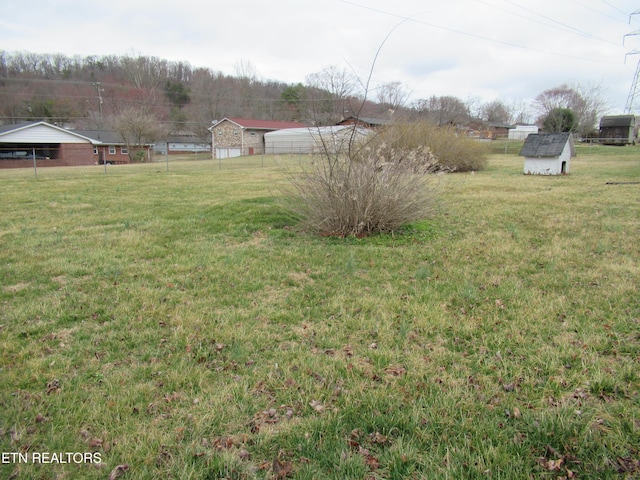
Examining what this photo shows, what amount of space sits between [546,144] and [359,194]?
13.1 meters

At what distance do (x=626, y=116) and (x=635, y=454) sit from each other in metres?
51.9

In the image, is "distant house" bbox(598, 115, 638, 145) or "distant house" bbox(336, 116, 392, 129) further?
"distant house" bbox(598, 115, 638, 145)

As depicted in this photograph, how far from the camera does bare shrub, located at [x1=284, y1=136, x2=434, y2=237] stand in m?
5.95

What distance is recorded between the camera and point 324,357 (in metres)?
2.79

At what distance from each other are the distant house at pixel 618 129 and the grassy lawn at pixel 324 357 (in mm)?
41659

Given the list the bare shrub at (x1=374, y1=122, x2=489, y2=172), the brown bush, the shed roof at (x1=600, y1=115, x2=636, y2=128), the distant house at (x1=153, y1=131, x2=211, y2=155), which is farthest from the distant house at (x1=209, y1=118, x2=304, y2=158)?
the brown bush

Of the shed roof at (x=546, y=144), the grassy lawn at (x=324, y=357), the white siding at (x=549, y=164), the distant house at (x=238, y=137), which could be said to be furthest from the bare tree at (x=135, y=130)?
the grassy lawn at (x=324, y=357)

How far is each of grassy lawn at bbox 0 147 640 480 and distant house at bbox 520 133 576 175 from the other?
35.5 ft

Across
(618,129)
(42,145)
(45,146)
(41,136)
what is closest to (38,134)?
(41,136)

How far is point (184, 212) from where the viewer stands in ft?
27.5

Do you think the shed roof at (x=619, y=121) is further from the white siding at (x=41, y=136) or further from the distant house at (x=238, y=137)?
the white siding at (x=41, y=136)

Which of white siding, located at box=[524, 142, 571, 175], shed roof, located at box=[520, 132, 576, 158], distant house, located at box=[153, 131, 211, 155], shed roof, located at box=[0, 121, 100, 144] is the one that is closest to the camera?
shed roof, located at box=[520, 132, 576, 158]

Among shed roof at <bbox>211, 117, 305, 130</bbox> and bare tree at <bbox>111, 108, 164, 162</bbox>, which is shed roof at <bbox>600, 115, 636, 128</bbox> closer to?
shed roof at <bbox>211, 117, 305, 130</bbox>

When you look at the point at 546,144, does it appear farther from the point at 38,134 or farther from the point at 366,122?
the point at 38,134
